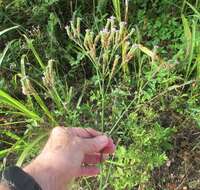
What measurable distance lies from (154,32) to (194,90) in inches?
14.0

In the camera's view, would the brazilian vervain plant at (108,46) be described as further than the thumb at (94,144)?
Yes

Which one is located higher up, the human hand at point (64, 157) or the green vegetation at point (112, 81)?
the human hand at point (64, 157)

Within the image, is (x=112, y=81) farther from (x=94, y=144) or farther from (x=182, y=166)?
(x=94, y=144)

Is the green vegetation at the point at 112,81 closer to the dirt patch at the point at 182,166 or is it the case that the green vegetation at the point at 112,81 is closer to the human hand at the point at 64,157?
the dirt patch at the point at 182,166

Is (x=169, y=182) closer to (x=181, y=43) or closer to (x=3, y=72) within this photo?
(x=181, y=43)

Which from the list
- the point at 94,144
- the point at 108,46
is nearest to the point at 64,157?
the point at 94,144

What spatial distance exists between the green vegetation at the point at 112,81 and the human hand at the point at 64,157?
0.31m

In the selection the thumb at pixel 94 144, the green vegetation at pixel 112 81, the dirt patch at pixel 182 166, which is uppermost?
the thumb at pixel 94 144

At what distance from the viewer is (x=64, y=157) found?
1.45 metres

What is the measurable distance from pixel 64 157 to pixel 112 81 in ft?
3.11

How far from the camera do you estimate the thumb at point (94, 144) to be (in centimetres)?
149

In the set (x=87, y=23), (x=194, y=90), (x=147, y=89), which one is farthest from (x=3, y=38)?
(x=194, y=90)

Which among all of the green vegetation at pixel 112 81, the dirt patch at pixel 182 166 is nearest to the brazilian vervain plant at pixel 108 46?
the green vegetation at pixel 112 81

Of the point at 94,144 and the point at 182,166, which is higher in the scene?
the point at 94,144
